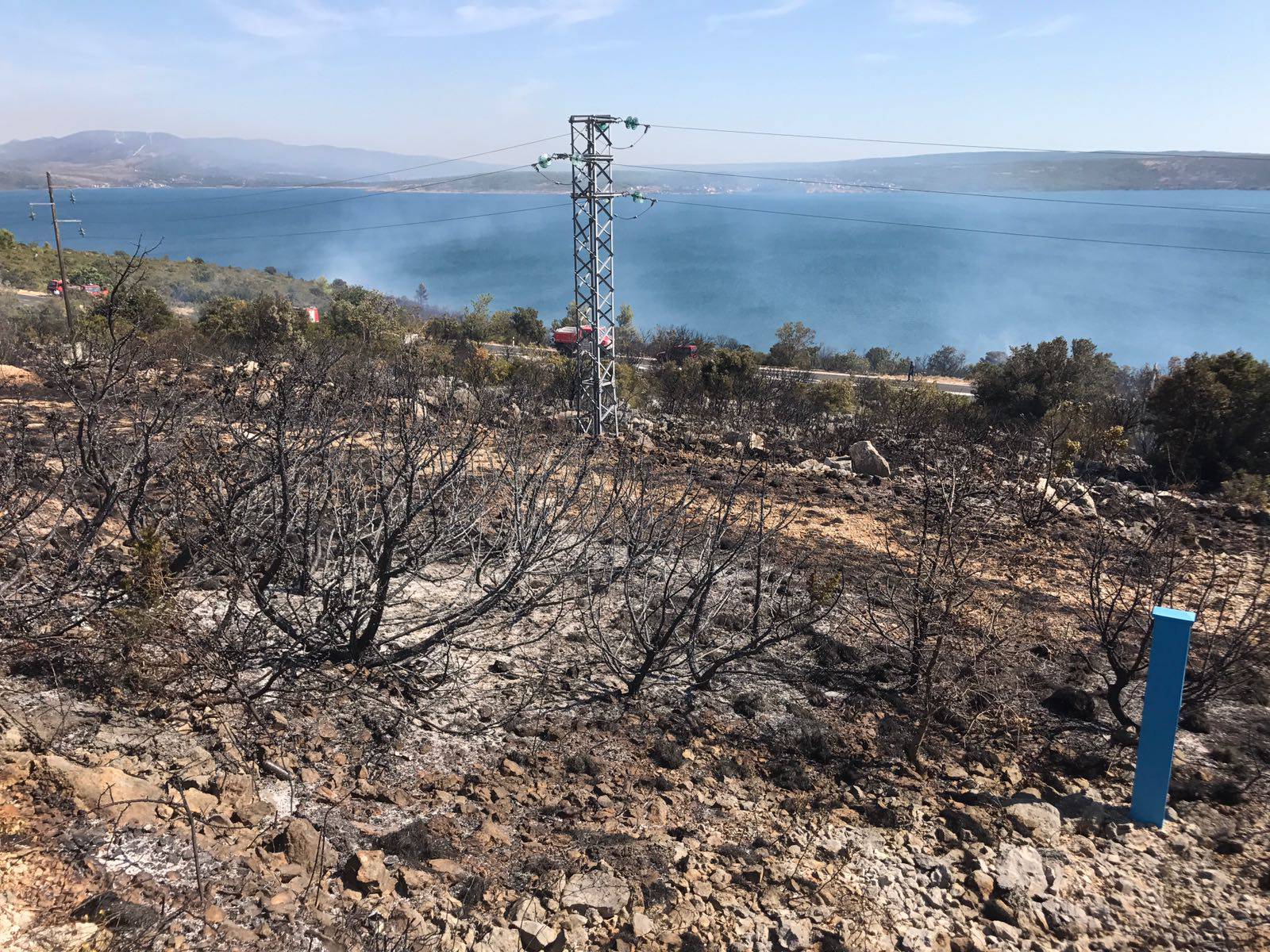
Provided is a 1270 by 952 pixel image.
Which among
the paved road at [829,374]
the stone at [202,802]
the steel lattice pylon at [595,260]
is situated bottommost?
the paved road at [829,374]

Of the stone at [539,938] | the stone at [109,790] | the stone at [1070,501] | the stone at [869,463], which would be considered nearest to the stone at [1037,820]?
the stone at [539,938]

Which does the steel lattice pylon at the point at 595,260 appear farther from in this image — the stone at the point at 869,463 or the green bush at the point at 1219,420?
the green bush at the point at 1219,420

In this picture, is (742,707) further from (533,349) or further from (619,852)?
(533,349)

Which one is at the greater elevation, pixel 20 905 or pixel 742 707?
pixel 20 905

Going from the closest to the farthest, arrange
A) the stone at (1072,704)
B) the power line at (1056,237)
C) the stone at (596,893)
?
the stone at (596,893)
the stone at (1072,704)
the power line at (1056,237)

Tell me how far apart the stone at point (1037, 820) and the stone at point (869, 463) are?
9102 millimetres

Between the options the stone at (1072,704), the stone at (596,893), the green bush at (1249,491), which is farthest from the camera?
the green bush at (1249,491)

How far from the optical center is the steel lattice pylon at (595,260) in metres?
14.4

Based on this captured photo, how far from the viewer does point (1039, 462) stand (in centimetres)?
1400

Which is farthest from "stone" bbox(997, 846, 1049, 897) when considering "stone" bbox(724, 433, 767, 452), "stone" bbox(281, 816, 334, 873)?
"stone" bbox(724, 433, 767, 452)

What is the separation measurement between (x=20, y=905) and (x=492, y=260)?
138020 millimetres

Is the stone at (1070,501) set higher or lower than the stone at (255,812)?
lower

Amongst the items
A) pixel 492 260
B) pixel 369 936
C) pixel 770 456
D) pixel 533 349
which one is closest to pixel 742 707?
pixel 369 936

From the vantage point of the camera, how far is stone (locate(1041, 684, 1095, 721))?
581 cm
